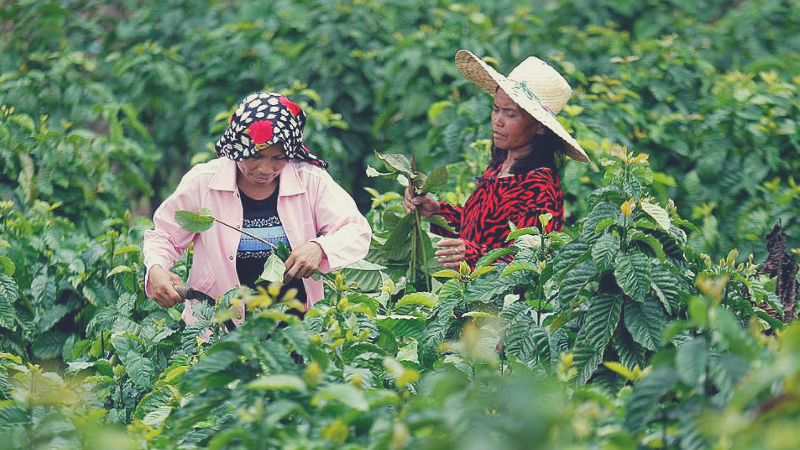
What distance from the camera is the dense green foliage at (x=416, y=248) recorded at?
2062 millimetres

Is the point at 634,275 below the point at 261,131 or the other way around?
below

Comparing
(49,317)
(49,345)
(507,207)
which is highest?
(507,207)

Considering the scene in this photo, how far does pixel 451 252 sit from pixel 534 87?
2.49ft

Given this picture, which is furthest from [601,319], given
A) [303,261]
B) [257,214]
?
[257,214]

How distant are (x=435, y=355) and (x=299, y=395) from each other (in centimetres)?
89

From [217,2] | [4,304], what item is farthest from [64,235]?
[217,2]

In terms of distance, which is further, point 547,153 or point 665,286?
point 547,153

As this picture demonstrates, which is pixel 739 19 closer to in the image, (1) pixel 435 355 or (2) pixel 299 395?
(1) pixel 435 355

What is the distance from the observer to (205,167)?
339cm

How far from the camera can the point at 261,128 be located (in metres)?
3.18

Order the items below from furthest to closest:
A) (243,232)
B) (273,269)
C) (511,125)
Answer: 1. (511,125)
2. (243,232)
3. (273,269)

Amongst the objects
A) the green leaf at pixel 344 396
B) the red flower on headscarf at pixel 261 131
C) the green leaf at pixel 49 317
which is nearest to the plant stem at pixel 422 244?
the red flower on headscarf at pixel 261 131

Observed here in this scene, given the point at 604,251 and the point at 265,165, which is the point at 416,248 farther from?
the point at 604,251

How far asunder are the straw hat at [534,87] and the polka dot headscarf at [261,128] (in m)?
0.85
